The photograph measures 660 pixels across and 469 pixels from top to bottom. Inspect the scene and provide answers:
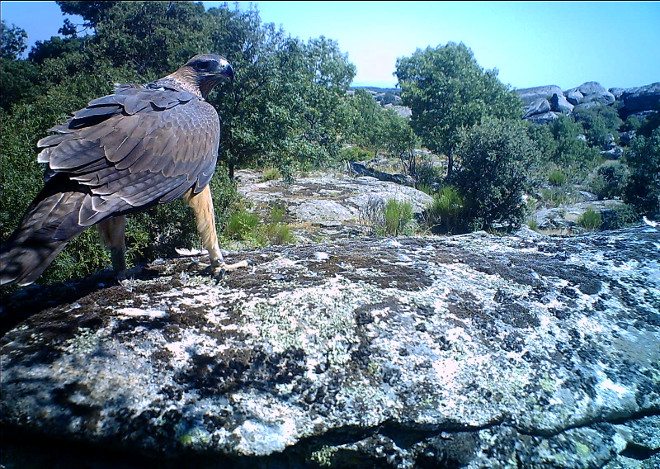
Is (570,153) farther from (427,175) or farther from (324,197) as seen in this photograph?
(324,197)

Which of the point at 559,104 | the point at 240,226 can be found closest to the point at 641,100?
the point at 559,104

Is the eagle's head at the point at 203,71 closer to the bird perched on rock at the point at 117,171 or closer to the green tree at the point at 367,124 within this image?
the bird perched on rock at the point at 117,171

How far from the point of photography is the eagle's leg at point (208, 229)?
3.13 m

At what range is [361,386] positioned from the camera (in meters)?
2.19

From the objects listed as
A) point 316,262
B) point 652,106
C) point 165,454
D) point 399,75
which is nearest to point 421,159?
point 399,75

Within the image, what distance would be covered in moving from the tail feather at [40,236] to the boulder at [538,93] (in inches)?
2223

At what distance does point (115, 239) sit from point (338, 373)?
2.02 m

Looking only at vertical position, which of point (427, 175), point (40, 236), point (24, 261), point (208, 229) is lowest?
point (427, 175)

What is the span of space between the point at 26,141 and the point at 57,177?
18.2ft

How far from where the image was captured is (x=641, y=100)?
43.3m

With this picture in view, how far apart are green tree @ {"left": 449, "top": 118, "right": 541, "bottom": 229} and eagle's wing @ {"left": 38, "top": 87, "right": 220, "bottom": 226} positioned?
9.30 meters

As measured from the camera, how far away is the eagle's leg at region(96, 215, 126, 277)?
3150 mm

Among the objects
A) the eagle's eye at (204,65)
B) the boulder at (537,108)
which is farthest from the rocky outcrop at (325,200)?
the boulder at (537,108)

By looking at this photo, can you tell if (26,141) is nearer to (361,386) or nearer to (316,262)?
(316,262)
